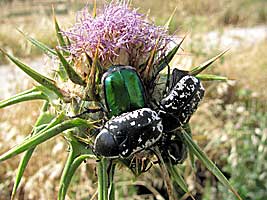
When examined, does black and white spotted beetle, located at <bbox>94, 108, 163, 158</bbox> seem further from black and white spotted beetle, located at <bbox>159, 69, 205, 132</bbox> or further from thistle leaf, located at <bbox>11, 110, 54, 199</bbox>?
thistle leaf, located at <bbox>11, 110, 54, 199</bbox>

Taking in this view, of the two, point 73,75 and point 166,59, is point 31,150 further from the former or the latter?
point 166,59

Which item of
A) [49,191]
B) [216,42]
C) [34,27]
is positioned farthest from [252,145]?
[34,27]

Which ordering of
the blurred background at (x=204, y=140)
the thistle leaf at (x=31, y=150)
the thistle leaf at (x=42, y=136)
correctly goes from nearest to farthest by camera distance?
the thistle leaf at (x=42, y=136)
the thistle leaf at (x=31, y=150)
the blurred background at (x=204, y=140)

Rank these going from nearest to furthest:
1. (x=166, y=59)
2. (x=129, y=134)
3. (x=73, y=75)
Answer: (x=129, y=134)
(x=73, y=75)
(x=166, y=59)

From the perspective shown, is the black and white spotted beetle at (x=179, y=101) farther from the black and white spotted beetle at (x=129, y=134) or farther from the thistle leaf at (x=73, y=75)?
the thistle leaf at (x=73, y=75)

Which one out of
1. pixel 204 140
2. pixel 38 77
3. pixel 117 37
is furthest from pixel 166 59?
pixel 204 140

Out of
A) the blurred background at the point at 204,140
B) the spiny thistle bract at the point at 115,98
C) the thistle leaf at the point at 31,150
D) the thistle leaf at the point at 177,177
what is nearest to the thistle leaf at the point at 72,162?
the spiny thistle bract at the point at 115,98

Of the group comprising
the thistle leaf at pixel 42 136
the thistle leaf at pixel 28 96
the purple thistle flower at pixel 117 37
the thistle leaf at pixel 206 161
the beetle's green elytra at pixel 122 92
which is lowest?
the thistle leaf at pixel 206 161

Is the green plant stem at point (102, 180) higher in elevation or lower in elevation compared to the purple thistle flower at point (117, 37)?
lower
